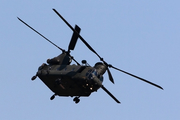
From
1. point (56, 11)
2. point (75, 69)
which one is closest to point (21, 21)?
point (56, 11)

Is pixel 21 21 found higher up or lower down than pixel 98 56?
higher up

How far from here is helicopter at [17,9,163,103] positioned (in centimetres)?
6391

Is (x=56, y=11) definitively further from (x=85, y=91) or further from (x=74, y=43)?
(x=85, y=91)

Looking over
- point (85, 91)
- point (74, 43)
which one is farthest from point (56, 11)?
point (85, 91)

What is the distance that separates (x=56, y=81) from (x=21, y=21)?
10617mm

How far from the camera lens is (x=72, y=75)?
6400 cm

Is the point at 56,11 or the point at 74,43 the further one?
the point at 74,43

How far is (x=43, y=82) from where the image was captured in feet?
220

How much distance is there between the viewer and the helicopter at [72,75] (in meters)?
63.9

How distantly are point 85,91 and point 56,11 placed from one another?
11.6 m

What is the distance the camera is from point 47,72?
65938 millimetres

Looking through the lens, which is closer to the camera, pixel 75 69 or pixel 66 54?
pixel 75 69

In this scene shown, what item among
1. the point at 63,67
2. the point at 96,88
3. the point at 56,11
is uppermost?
the point at 56,11

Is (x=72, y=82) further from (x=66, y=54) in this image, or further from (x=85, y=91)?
(x=66, y=54)
